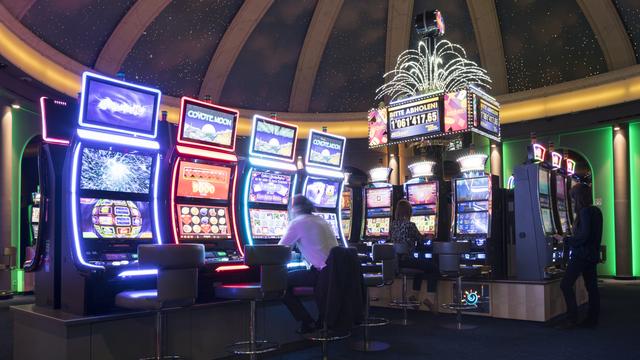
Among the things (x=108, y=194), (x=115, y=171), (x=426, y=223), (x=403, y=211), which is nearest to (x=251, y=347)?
(x=108, y=194)

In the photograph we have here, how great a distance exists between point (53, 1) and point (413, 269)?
732cm

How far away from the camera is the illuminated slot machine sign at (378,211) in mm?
8875

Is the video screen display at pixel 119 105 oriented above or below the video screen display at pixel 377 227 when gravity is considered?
above

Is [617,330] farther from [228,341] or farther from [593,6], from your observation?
[593,6]

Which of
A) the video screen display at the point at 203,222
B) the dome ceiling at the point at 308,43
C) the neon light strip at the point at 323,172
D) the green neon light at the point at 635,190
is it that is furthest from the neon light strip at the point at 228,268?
the green neon light at the point at 635,190

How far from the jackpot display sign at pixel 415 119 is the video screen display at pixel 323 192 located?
2488 mm

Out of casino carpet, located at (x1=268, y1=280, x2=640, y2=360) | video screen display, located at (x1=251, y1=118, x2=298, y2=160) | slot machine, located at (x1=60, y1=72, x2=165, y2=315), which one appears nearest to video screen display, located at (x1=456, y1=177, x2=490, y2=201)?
casino carpet, located at (x1=268, y1=280, x2=640, y2=360)

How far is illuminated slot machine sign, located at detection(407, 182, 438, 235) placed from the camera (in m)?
8.32

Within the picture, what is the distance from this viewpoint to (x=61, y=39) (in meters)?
9.91

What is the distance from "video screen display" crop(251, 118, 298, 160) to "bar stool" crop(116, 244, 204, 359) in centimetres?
229

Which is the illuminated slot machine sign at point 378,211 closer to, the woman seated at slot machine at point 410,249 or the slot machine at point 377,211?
the slot machine at point 377,211

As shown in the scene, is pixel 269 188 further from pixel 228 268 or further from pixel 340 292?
pixel 340 292

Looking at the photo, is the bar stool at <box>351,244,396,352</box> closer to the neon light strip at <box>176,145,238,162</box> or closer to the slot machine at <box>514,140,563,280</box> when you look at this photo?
the neon light strip at <box>176,145,238,162</box>

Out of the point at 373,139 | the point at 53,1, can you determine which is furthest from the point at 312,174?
the point at 53,1
